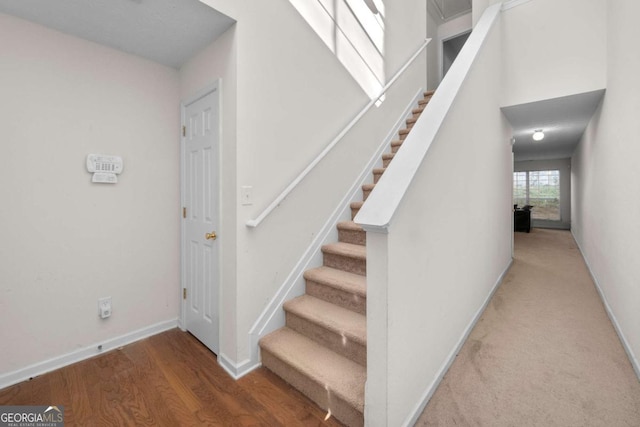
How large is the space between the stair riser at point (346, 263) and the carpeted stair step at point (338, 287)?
3 cm

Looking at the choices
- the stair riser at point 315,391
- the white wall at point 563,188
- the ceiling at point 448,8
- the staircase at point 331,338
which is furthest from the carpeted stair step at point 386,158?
the white wall at point 563,188

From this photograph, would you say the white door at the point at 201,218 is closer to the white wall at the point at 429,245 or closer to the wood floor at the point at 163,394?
the wood floor at the point at 163,394

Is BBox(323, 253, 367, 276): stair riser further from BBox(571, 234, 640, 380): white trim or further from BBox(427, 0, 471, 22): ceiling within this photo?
BBox(427, 0, 471, 22): ceiling

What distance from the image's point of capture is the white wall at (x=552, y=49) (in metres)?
2.55

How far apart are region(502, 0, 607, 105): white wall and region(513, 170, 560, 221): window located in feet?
22.8

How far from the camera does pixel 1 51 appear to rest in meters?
1.66

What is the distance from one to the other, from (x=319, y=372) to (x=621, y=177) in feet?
8.60

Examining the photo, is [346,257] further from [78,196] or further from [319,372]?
[78,196]

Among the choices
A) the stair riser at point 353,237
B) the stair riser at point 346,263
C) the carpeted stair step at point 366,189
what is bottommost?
the stair riser at point 346,263

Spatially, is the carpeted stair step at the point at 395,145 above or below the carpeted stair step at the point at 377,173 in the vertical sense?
→ above

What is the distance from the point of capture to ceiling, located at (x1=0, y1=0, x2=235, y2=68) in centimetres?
160

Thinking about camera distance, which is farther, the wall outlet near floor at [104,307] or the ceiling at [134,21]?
the wall outlet near floor at [104,307]

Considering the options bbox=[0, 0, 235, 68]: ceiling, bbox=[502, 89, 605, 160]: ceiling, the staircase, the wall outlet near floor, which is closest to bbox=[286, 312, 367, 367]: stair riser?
the staircase

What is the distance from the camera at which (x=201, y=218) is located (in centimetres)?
219
